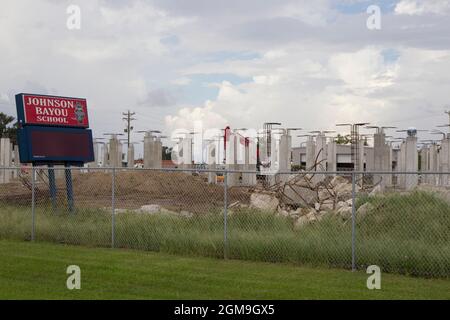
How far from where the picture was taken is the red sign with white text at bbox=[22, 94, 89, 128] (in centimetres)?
1939

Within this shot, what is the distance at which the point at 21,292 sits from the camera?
9914 mm

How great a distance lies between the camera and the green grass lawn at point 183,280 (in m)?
9.98

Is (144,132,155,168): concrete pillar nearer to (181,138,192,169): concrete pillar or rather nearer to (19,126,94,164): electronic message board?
(181,138,192,169): concrete pillar

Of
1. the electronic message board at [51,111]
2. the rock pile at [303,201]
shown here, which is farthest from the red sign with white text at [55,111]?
the rock pile at [303,201]

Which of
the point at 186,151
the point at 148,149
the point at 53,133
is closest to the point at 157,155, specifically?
the point at 148,149

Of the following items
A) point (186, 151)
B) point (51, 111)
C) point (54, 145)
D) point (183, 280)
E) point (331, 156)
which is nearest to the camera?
point (183, 280)

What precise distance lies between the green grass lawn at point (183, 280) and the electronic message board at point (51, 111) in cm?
611

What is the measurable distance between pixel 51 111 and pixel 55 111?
0.54 ft

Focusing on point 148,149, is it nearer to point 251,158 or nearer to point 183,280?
point 251,158

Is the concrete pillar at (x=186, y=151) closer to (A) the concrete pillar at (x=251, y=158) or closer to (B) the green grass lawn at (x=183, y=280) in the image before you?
(A) the concrete pillar at (x=251, y=158)

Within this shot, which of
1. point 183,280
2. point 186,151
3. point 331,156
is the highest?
point 186,151

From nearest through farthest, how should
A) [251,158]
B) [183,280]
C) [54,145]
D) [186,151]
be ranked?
1. [183,280]
2. [54,145]
3. [251,158]
4. [186,151]

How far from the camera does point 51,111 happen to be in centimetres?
1981

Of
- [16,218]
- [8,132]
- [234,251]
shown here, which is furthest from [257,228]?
[8,132]
